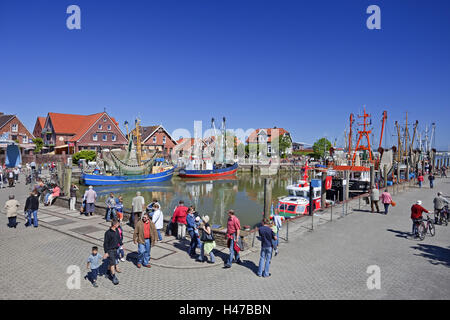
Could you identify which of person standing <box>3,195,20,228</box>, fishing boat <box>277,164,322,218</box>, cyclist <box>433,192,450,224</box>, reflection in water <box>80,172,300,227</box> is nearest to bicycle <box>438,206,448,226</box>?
cyclist <box>433,192,450,224</box>

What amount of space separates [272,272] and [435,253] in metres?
6.64

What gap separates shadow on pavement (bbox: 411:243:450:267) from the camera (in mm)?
10176

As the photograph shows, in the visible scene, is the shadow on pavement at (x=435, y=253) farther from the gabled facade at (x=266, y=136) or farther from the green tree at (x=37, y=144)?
the gabled facade at (x=266, y=136)

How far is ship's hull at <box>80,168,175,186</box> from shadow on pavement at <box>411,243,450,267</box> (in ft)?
134

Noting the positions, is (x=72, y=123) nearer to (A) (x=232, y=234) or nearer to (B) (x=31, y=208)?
(B) (x=31, y=208)

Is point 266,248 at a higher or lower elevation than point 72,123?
lower

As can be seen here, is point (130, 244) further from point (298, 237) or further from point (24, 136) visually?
point (24, 136)

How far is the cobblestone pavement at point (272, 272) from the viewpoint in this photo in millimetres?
7660

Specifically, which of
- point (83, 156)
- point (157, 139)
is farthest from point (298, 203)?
point (157, 139)

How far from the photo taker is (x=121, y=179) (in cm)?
4522

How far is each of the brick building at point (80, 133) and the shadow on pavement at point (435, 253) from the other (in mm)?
59594

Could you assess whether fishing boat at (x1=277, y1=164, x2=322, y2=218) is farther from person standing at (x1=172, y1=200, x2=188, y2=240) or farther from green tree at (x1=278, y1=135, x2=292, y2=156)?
green tree at (x1=278, y1=135, x2=292, y2=156)

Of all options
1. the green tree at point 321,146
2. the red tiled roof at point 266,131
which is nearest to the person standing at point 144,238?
the red tiled roof at point 266,131
